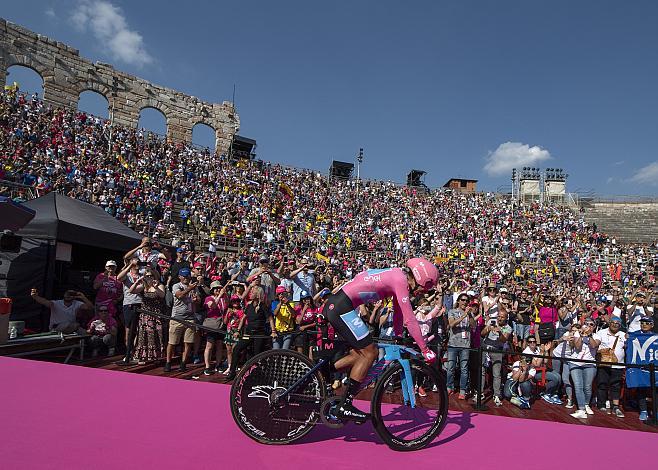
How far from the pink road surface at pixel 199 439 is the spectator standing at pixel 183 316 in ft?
8.42

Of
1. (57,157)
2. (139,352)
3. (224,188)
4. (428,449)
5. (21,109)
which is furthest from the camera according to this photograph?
(224,188)

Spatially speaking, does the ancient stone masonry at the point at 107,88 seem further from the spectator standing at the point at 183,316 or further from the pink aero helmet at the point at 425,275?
the pink aero helmet at the point at 425,275

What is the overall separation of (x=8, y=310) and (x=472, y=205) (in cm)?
3472

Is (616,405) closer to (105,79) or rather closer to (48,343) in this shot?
(48,343)

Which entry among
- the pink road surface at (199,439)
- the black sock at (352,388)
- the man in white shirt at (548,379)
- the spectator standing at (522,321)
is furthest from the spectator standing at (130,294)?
the spectator standing at (522,321)

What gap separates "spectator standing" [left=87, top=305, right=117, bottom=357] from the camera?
7.61 m

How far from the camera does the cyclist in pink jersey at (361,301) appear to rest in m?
3.36

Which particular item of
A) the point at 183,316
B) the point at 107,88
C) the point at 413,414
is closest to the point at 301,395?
the point at 413,414

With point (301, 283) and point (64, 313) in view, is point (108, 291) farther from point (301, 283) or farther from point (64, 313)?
point (301, 283)

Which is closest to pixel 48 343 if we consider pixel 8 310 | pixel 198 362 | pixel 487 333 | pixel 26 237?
pixel 8 310

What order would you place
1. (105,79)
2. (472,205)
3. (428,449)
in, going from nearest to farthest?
(428,449)
(105,79)
(472,205)

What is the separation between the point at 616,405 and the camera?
22.2 ft

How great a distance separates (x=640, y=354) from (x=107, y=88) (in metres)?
37.3

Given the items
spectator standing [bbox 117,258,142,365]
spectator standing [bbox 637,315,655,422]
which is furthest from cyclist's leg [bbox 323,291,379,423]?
spectator standing [bbox 637,315,655,422]
